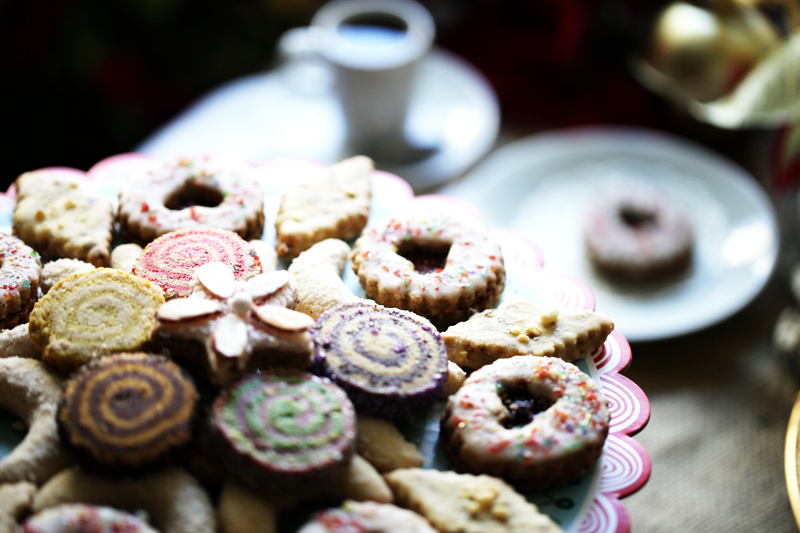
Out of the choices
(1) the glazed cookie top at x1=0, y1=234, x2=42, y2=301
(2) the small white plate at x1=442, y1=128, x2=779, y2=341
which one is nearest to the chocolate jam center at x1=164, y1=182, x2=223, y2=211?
(1) the glazed cookie top at x1=0, y1=234, x2=42, y2=301

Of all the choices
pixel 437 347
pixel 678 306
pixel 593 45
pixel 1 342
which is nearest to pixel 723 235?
pixel 678 306

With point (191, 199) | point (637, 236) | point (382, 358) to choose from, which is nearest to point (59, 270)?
point (191, 199)

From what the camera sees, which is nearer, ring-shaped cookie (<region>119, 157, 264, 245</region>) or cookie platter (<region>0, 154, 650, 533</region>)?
cookie platter (<region>0, 154, 650, 533</region>)

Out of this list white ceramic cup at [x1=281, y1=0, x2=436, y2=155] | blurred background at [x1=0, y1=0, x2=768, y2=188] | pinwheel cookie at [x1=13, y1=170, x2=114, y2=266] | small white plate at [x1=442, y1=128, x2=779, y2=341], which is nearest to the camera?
pinwheel cookie at [x1=13, y1=170, x2=114, y2=266]

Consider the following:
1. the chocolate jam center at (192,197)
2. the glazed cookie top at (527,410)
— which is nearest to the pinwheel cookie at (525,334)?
the glazed cookie top at (527,410)

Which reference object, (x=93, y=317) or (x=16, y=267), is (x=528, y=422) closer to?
(x=93, y=317)

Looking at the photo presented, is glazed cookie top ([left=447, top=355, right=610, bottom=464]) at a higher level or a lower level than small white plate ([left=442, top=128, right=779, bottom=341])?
higher

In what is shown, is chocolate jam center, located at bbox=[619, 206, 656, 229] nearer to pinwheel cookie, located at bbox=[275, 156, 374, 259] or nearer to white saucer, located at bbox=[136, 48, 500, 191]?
white saucer, located at bbox=[136, 48, 500, 191]
